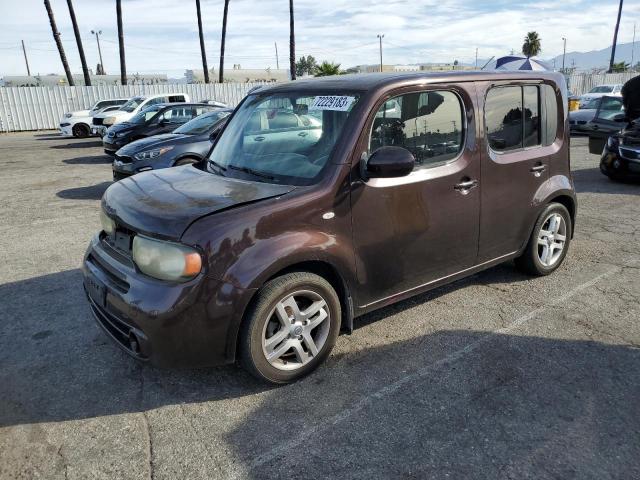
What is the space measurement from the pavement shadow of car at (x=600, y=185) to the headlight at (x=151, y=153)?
23.2 feet

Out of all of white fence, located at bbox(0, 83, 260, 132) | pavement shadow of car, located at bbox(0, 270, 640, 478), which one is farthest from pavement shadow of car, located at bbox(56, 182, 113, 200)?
white fence, located at bbox(0, 83, 260, 132)

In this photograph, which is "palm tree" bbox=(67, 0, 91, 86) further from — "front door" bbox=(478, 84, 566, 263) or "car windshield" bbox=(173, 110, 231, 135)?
"front door" bbox=(478, 84, 566, 263)

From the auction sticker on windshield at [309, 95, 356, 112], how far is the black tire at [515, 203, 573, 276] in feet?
7.26

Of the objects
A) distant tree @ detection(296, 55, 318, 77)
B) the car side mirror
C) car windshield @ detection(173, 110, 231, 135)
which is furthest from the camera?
distant tree @ detection(296, 55, 318, 77)

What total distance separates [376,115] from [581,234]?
13.5 feet

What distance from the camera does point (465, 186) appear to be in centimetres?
385

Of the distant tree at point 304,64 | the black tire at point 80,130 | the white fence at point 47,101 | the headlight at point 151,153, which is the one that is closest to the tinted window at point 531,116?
the headlight at point 151,153

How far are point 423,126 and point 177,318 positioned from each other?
→ 210cm

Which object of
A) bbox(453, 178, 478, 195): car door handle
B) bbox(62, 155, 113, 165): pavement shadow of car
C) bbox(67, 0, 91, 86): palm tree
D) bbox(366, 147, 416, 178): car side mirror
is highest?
bbox(67, 0, 91, 86): palm tree

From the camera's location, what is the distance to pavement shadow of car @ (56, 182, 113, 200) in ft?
30.1

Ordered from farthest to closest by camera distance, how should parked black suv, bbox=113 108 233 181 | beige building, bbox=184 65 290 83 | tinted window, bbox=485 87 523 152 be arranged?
beige building, bbox=184 65 290 83
parked black suv, bbox=113 108 233 181
tinted window, bbox=485 87 523 152

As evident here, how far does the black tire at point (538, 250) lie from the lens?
4.61m

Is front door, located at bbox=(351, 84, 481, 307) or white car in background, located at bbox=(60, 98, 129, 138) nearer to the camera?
front door, located at bbox=(351, 84, 481, 307)

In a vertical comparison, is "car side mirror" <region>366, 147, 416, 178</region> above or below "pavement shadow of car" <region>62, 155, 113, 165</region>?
above
